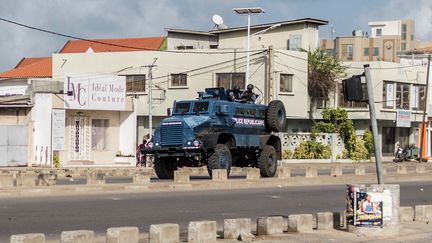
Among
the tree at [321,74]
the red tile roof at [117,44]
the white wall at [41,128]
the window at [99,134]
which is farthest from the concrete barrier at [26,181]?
the red tile roof at [117,44]

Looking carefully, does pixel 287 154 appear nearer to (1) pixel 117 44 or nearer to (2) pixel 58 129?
(2) pixel 58 129

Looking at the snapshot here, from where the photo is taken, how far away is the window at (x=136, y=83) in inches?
2159

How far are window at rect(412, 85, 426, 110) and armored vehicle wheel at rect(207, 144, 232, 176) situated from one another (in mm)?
37569

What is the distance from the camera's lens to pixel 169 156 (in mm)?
27719

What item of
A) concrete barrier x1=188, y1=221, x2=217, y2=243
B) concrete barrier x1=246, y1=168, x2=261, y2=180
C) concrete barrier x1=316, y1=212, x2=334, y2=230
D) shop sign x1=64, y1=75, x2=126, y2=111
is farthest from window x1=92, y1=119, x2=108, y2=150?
concrete barrier x1=188, y1=221, x2=217, y2=243

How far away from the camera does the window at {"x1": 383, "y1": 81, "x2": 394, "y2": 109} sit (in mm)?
59375

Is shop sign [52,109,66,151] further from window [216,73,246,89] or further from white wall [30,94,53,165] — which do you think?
window [216,73,246,89]

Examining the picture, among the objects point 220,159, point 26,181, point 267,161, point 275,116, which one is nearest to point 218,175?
point 220,159

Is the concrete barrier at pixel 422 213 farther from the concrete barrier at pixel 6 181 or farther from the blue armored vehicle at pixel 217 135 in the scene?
the blue armored vehicle at pixel 217 135

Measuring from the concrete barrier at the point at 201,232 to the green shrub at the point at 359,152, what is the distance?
45630 mm

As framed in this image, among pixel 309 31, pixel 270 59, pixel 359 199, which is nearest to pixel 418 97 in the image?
pixel 309 31

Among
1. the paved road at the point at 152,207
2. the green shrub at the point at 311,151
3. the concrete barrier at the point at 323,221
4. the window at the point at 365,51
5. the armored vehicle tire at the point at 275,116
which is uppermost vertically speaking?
the window at the point at 365,51

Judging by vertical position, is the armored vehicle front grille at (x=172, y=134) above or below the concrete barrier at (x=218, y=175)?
above

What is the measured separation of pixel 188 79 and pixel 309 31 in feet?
34.8
